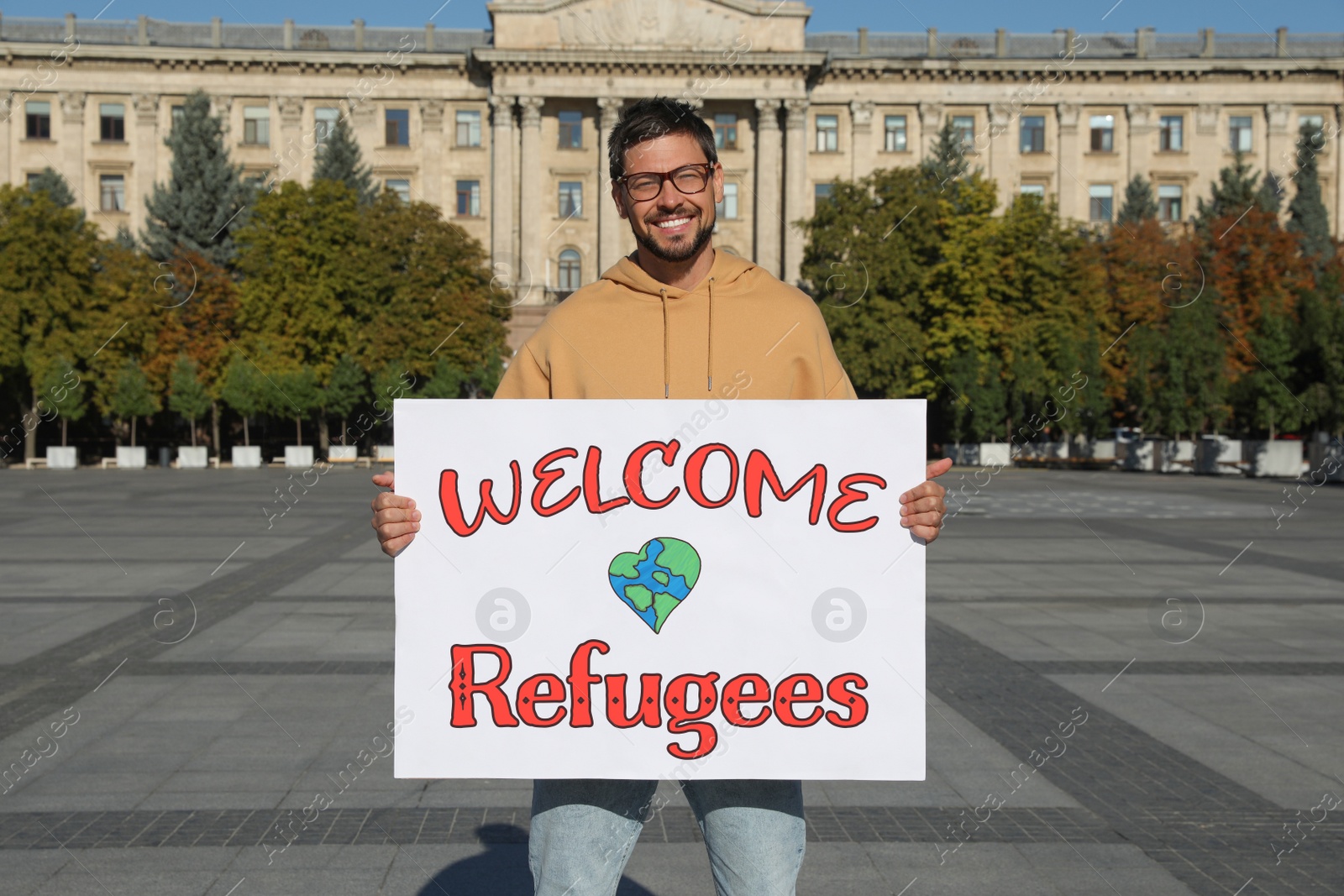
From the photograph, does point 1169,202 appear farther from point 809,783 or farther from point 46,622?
point 809,783

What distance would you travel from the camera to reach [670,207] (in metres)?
3.41

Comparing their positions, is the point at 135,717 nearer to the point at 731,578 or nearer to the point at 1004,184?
the point at 731,578

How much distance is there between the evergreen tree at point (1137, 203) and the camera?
7075 centimetres

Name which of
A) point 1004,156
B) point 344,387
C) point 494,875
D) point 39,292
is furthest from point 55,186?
point 494,875

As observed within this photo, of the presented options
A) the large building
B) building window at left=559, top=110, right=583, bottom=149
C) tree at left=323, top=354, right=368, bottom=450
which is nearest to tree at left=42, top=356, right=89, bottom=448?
tree at left=323, top=354, right=368, bottom=450

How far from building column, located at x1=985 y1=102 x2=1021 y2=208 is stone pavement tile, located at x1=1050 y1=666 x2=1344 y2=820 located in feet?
223

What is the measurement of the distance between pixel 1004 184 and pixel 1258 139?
14.1 m

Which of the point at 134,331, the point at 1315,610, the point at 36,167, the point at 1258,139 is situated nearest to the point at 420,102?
the point at 36,167

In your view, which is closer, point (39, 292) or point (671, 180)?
point (671, 180)

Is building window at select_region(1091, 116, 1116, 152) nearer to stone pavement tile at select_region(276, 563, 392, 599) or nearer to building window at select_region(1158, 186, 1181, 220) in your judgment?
building window at select_region(1158, 186, 1181, 220)

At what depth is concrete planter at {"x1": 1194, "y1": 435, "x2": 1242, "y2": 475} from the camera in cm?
4441

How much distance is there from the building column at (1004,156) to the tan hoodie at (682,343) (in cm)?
7372

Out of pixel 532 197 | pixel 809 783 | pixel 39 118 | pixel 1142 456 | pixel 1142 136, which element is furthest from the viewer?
pixel 1142 136

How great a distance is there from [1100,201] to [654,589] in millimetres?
77037
